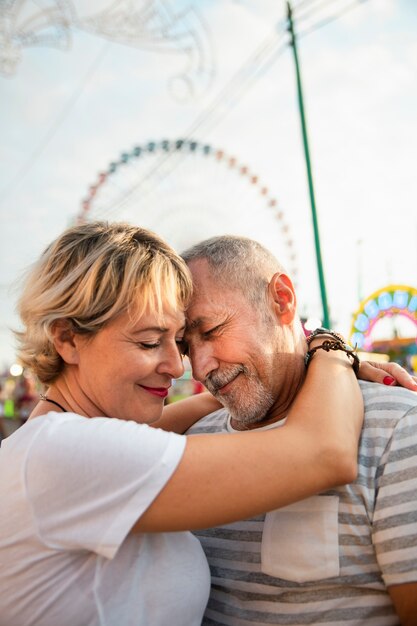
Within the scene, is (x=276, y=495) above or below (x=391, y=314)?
above

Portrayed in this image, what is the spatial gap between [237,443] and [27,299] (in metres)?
0.96

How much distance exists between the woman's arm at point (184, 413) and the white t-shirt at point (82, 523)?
1097 mm

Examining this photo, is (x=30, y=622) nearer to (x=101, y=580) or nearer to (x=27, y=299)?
(x=101, y=580)

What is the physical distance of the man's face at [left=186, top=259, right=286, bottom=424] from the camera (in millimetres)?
2328

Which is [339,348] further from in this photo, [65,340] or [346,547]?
[65,340]

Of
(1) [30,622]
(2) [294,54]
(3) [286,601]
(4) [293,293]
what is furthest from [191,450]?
(2) [294,54]

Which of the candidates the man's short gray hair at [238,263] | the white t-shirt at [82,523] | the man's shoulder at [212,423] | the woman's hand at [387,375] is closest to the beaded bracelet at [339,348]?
the woman's hand at [387,375]

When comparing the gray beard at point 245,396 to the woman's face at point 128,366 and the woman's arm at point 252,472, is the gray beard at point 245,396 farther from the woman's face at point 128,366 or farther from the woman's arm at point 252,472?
the woman's arm at point 252,472

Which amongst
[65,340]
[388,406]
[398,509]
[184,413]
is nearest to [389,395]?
[388,406]

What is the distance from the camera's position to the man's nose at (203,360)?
93.3 inches

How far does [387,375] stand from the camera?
2.27 metres

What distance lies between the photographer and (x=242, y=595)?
2.03m

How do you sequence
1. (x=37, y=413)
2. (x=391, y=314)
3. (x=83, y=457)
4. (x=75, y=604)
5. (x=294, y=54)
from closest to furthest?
(x=83, y=457) < (x=75, y=604) < (x=37, y=413) < (x=294, y=54) < (x=391, y=314)

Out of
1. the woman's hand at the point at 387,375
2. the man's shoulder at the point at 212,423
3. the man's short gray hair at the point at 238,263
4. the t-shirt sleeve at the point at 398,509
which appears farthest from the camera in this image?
the man's shoulder at the point at 212,423
